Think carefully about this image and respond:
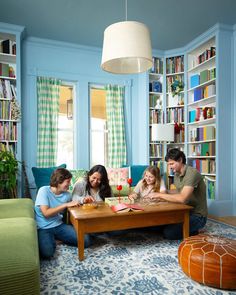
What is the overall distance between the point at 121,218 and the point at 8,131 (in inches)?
101

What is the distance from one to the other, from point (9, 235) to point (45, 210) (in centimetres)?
78

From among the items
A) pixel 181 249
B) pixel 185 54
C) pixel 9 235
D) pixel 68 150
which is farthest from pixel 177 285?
pixel 185 54

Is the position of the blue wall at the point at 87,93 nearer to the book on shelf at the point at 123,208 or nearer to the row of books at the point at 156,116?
the row of books at the point at 156,116

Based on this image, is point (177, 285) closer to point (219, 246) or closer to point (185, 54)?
point (219, 246)

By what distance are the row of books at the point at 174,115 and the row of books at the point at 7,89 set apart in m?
2.84

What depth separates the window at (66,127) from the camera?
4.57m

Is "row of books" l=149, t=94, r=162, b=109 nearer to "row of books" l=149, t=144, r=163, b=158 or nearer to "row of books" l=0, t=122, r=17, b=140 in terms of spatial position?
"row of books" l=149, t=144, r=163, b=158

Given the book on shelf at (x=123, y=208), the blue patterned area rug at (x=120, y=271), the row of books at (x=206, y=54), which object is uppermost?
the row of books at (x=206, y=54)

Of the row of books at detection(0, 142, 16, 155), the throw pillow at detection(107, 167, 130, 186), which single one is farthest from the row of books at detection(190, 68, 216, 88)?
the row of books at detection(0, 142, 16, 155)

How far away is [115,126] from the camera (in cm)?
479

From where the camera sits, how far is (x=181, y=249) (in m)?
1.90

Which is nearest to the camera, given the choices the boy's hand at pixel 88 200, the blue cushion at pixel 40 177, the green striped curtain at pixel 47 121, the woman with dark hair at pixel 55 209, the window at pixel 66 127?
the woman with dark hair at pixel 55 209

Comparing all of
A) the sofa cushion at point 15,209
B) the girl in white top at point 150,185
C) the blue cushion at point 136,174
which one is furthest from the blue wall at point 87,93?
the sofa cushion at point 15,209

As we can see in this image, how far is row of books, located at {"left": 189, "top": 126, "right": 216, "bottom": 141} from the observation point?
13.3 ft
